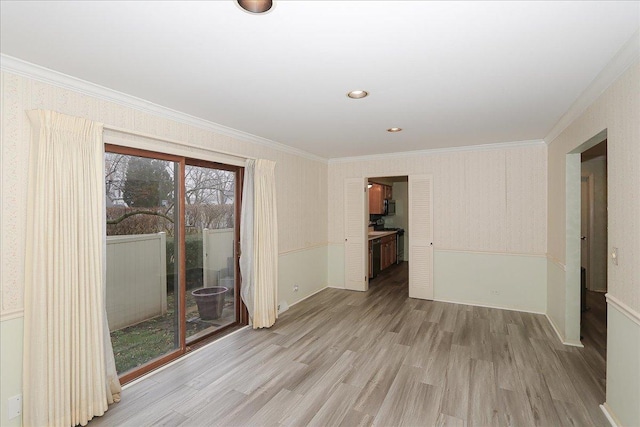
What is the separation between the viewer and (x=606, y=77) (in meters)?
2.12

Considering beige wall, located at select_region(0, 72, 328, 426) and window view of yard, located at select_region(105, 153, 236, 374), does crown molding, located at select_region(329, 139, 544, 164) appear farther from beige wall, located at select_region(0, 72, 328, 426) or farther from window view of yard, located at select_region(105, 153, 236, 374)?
window view of yard, located at select_region(105, 153, 236, 374)

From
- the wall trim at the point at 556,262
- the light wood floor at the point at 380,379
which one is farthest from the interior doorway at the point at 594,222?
the light wood floor at the point at 380,379

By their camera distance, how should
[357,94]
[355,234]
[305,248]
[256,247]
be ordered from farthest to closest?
[355,234] < [305,248] < [256,247] < [357,94]

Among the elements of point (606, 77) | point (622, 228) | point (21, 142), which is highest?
point (606, 77)

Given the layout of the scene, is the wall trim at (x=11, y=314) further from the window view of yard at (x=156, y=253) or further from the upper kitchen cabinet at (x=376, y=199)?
the upper kitchen cabinet at (x=376, y=199)

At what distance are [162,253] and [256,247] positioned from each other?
1.15m

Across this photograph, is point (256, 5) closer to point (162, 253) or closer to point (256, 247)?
point (162, 253)

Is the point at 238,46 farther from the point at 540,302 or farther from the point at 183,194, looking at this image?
the point at 540,302

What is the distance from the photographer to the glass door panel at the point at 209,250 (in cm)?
331

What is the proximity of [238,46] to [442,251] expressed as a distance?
4.38 metres

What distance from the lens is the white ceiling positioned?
1.48 metres

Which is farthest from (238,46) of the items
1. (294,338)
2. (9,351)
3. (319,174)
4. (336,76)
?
(319,174)

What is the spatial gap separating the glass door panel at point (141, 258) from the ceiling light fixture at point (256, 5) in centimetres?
191

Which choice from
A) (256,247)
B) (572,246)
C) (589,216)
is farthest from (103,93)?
(589,216)
